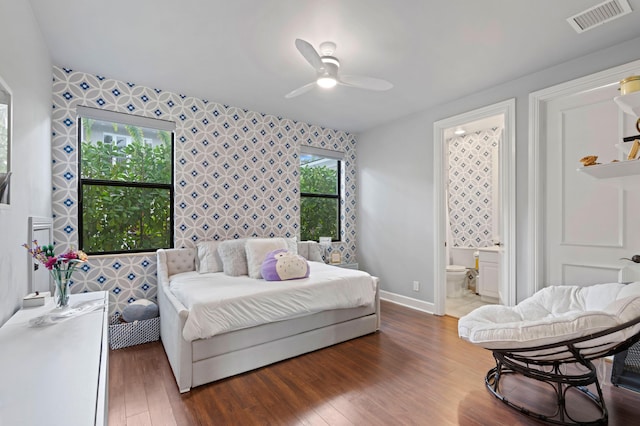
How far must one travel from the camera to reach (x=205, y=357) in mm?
2217

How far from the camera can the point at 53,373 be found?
41.0 inches

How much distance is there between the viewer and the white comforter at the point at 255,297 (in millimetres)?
2201

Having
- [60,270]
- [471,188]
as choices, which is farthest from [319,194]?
[60,270]

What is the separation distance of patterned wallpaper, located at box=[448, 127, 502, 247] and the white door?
2.15 metres

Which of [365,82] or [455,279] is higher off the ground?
[365,82]

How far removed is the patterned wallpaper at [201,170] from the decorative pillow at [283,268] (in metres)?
1.04

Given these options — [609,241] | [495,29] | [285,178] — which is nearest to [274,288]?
[285,178]

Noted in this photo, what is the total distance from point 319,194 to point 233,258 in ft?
6.23

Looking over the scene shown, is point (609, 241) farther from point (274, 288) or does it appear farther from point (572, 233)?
point (274, 288)

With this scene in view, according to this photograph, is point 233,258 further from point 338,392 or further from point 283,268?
point 338,392

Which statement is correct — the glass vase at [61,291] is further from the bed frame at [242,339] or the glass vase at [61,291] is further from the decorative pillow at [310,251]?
the decorative pillow at [310,251]

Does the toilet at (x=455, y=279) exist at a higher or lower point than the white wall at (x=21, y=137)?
lower

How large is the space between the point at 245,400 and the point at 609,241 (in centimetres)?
312

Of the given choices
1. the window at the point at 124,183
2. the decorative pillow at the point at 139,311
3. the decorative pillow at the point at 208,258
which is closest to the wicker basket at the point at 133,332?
the decorative pillow at the point at 139,311
